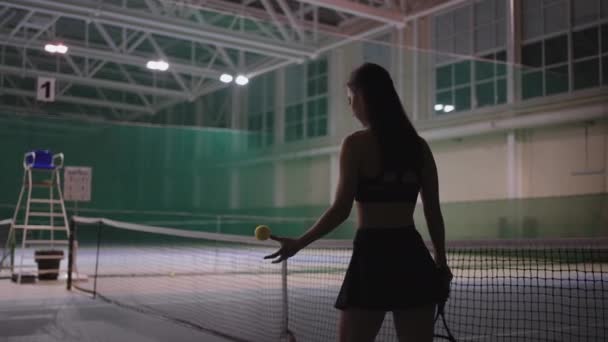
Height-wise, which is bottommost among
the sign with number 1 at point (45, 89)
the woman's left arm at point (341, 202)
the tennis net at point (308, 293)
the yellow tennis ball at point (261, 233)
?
the tennis net at point (308, 293)

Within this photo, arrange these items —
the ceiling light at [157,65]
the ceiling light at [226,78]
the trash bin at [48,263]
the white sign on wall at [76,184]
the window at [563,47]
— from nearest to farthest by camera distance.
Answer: the trash bin at [48,263] → the white sign on wall at [76,184] → the window at [563,47] → the ceiling light at [157,65] → the ceiling light at [226,78]

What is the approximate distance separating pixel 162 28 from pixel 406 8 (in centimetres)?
655

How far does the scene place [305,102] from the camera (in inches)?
746

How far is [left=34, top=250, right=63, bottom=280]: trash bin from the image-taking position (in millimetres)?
9570

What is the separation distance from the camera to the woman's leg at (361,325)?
2.08m

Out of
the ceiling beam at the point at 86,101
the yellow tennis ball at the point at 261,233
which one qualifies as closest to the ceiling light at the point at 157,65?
the ceiling beam at the point at 86,101

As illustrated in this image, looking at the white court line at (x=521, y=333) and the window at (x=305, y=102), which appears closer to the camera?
the white court line at (x=521, y=333)

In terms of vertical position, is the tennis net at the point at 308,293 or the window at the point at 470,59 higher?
the window at the point at 470,59

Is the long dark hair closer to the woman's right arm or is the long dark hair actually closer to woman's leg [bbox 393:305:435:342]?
the woman's right arm

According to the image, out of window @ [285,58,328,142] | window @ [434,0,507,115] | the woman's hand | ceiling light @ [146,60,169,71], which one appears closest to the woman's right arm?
the woman's hand

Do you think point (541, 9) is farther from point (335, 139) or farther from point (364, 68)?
point (364, 68)

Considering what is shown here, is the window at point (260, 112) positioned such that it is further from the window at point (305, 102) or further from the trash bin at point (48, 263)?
the trash bin at point (48, 263)

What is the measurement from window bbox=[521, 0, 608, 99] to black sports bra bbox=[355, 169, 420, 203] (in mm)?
13094

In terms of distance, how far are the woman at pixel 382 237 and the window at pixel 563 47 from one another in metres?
13.1
